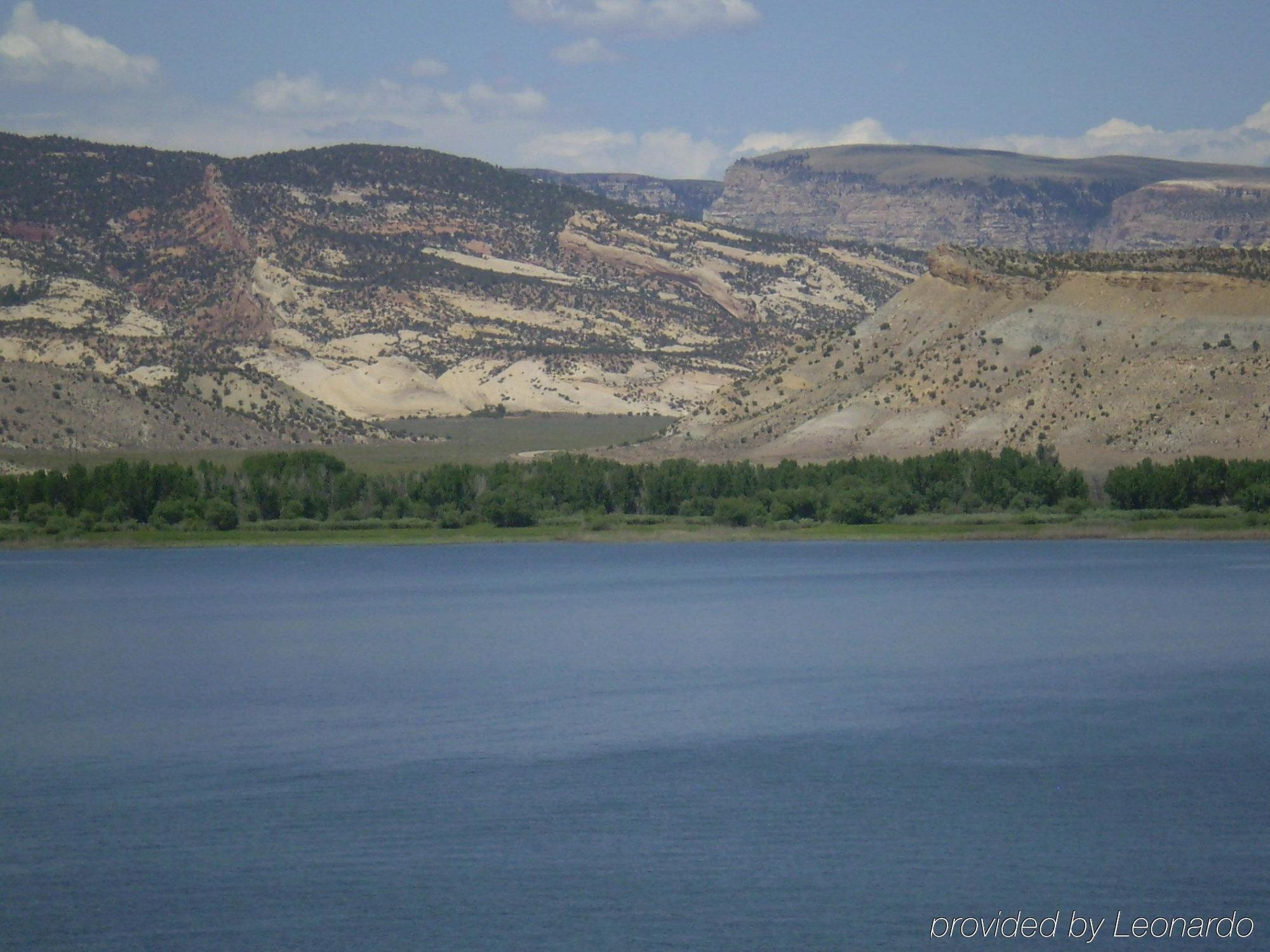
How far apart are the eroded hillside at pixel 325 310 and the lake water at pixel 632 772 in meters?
77.2

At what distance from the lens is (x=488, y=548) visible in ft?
328

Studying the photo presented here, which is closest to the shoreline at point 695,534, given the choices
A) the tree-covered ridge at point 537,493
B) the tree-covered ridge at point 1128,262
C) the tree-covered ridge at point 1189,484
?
the tree-covered ridge at point 537,493

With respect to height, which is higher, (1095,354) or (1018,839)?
(1095,354)

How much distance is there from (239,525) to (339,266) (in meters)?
95.8

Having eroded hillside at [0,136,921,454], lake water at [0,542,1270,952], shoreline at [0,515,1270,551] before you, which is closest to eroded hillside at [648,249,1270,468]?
shoreline at [0,515,1270,551]

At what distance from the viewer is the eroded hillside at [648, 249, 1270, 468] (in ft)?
317

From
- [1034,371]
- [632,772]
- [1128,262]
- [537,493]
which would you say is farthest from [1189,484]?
[632,772]

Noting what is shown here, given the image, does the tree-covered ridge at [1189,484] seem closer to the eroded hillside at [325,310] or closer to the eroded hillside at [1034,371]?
the eroded hillside at [1034,371]

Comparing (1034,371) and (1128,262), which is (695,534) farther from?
(1128,262)

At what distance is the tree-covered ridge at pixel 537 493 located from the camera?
3447 inches

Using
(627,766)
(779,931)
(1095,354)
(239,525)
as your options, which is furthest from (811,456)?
(779,931)

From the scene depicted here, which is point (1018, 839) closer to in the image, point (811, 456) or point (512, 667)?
point (512, 667)

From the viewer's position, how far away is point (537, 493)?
3642 inches

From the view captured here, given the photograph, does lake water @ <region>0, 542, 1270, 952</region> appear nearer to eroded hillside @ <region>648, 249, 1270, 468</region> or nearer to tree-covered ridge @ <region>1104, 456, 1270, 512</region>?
tree-covered ridge @ <region>1104, 456, 1270, 512</region>
